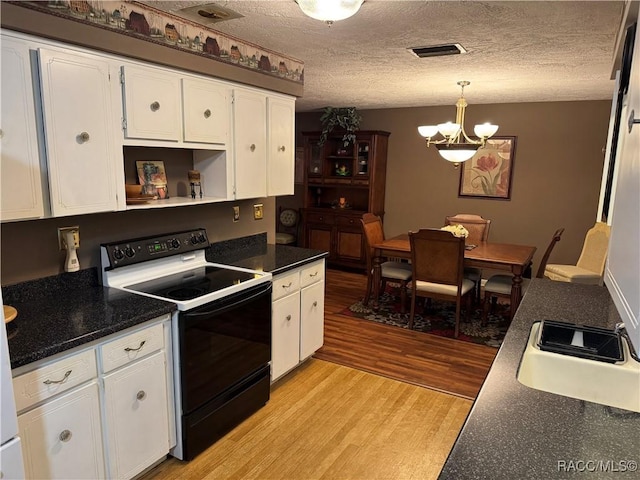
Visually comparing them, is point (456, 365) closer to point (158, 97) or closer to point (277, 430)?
point (277, 430)

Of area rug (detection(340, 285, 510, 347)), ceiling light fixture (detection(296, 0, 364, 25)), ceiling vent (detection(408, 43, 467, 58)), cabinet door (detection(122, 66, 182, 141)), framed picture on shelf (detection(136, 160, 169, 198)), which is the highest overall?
ceiling vent (detection(408, 43, 467, 58))

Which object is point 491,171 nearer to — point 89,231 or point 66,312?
point 89,231

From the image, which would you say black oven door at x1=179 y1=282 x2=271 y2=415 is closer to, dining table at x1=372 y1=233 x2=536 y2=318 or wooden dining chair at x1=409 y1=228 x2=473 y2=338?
wooden dining chair at x1=409 y1=228 x2=473 y2=338

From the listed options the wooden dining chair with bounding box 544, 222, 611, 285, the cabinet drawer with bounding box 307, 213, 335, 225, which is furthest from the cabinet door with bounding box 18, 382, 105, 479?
the cabinet drawer with bounding box 307, 213, 335, 225

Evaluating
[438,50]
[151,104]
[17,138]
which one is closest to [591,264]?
[438,50]

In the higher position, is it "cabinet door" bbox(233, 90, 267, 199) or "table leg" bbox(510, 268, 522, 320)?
"cabinet door" bbox(233, 90, 267, 199)

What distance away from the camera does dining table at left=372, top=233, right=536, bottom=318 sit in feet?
12.7

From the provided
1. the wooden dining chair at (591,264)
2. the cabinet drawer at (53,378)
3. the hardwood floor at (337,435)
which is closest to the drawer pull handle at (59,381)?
the cabinet drawer at (53,378)

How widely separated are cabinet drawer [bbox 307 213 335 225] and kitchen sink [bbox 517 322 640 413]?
468 cm

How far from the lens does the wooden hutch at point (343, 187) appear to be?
5.95m

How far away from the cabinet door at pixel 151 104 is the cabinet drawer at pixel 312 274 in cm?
127

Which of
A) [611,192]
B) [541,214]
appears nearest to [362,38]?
[611,192]

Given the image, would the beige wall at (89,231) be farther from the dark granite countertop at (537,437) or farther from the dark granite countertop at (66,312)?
the dark granite countertop at (537,437)

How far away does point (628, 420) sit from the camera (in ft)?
3.83
